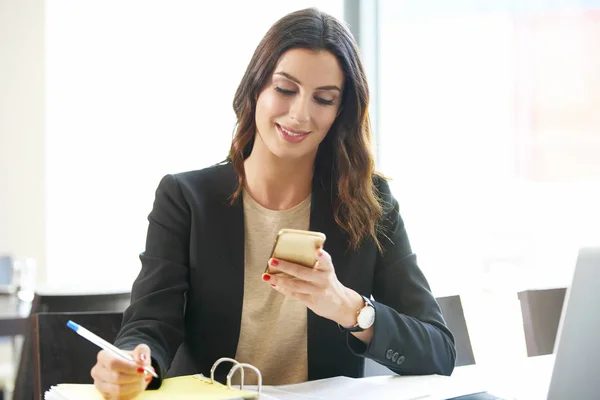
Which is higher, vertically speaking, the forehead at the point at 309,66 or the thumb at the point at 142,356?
the forehead at the point at 309,66

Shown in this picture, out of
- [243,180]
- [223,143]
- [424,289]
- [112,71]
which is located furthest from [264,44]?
[112,71]

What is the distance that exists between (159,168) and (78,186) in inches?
21.0

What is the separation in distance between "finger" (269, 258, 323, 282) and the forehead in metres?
0.52

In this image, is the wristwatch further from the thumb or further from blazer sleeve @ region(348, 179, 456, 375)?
the thumb

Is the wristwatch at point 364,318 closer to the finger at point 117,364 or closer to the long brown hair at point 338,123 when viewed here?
the long brown hair at point 338,123

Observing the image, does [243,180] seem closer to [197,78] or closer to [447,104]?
[447,104]

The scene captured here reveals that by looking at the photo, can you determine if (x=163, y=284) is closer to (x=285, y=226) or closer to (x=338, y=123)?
(x=285, y=226)

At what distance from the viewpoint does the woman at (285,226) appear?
170cm

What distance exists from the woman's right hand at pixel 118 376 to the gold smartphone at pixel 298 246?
0.92 feet

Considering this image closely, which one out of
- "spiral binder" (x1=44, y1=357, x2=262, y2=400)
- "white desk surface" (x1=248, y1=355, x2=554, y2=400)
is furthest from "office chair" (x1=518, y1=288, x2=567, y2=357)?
"spiral binder" (x1=44, y1=357, x2=262, y2=400)

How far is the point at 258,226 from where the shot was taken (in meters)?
1.88

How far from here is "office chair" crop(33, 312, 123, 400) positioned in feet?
5.24

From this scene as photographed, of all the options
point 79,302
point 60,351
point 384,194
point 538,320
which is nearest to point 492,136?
point 538,320

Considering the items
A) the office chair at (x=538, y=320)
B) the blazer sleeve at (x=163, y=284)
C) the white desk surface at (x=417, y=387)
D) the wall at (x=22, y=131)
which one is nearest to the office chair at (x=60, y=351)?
the blazer sleeve at (x=163, y=284)
